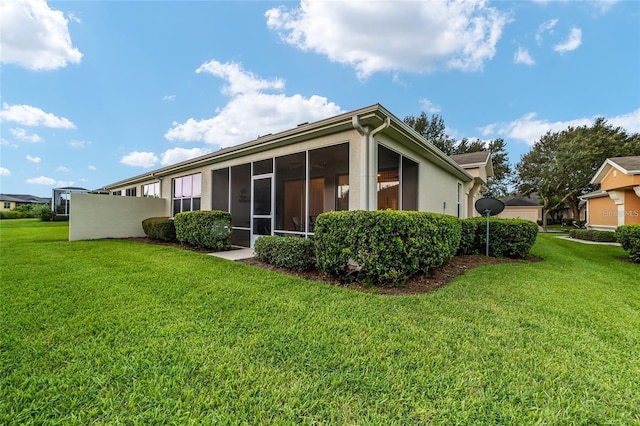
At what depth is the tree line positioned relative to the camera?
78.6ft

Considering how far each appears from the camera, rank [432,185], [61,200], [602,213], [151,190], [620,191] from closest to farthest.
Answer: [432,185] < [620,191] < [151,190] < [602,213] < [61,200]

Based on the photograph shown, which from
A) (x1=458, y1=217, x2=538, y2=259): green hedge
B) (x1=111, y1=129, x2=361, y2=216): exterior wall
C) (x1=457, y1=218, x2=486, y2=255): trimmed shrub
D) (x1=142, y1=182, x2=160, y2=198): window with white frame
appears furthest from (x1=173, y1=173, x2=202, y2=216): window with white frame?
(x1=458, y1=217, x2=538, y2=259): green hedge

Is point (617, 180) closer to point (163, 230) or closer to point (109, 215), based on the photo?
point (163, 230)

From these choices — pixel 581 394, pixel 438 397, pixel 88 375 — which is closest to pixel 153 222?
pixel 88 375

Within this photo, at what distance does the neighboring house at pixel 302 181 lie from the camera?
564 cm

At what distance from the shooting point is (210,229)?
7883 millimetres

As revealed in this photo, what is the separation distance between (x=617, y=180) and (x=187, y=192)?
826 inches

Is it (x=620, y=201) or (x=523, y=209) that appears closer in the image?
(x=620, y=201)

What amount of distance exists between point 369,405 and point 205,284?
133 inches

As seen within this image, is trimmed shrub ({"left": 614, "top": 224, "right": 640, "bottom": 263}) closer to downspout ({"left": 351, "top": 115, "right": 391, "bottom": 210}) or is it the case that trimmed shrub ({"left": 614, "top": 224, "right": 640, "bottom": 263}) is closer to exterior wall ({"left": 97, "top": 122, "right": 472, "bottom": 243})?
exterior wall ({"left": 97, "top": 122, "right": 472, "bottom": 243})

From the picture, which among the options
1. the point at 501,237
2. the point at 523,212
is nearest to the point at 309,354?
the point at 501,237

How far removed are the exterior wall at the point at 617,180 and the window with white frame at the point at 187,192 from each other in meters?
19.4

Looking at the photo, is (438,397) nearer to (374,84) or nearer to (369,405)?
(369,405)

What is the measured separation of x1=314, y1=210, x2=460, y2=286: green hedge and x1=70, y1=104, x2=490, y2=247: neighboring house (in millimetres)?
1074
